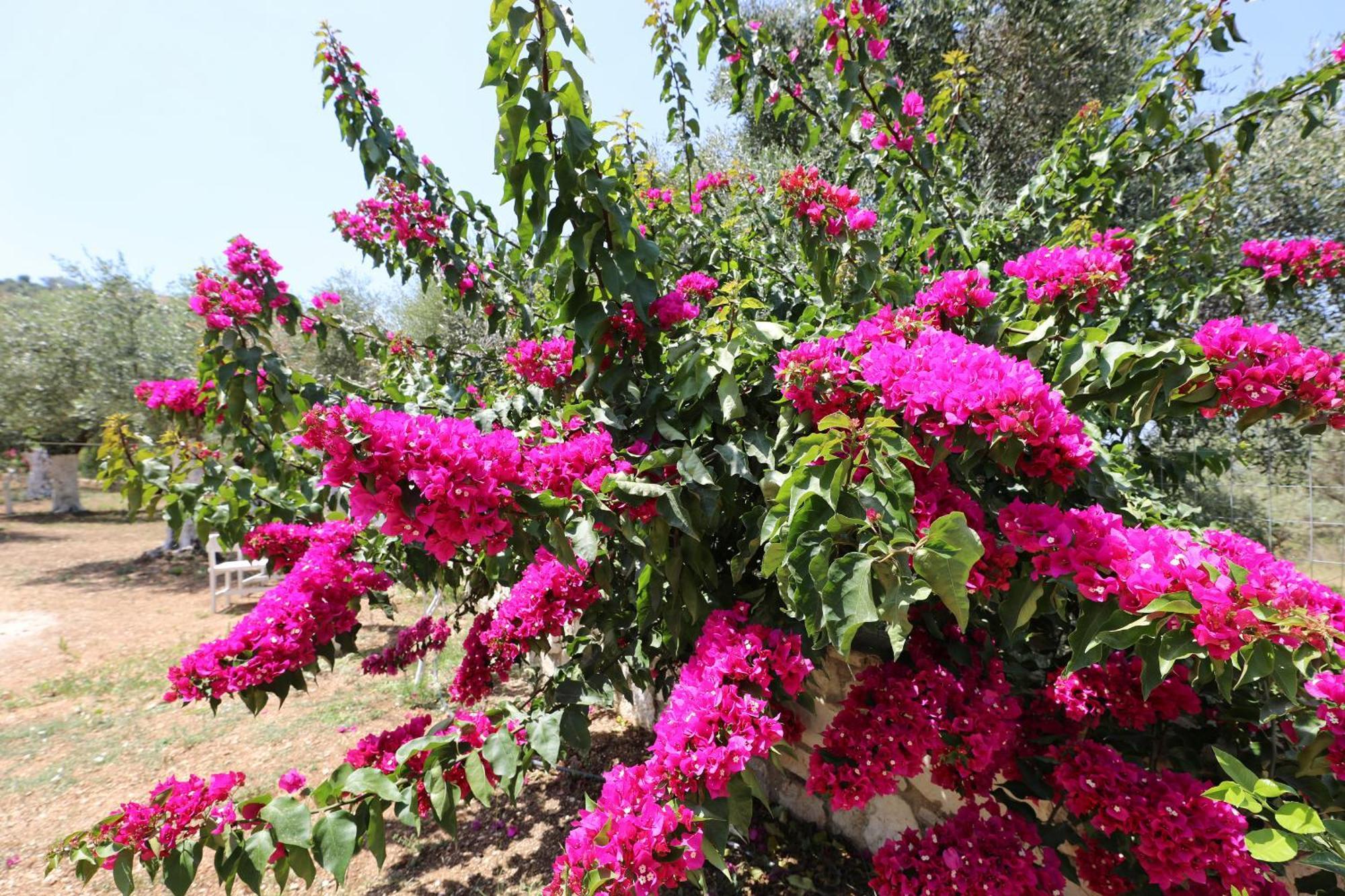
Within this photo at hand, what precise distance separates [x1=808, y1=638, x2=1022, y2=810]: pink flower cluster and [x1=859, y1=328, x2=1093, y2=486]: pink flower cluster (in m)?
0.63

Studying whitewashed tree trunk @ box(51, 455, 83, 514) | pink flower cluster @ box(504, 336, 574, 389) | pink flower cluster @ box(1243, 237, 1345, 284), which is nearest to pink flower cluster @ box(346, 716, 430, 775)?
pink flower cluster @ box(504, 336, 574, 389)

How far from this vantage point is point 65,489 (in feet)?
49.7

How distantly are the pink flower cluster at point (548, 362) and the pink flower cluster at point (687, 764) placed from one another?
3.65 feet

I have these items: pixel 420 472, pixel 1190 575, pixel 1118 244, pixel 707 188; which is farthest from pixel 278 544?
pixel 1118 244

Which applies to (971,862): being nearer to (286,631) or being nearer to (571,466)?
(571,466)

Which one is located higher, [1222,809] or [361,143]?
[361,143]

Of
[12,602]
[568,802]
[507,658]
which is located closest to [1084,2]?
[507,658]

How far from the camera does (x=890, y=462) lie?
3.47ft

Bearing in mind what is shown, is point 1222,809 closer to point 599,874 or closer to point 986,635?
point 986,635

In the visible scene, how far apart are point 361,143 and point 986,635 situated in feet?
11.8

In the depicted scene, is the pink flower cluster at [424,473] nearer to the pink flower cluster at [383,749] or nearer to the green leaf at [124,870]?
the pink flower cluster at [383,749]

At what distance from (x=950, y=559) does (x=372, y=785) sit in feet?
5.06

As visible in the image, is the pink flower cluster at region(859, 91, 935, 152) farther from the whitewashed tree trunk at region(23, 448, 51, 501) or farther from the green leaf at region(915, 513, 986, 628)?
the whitewashed tree trunk at region(23, 448, 51, 501)

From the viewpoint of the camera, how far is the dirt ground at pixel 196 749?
259cm
